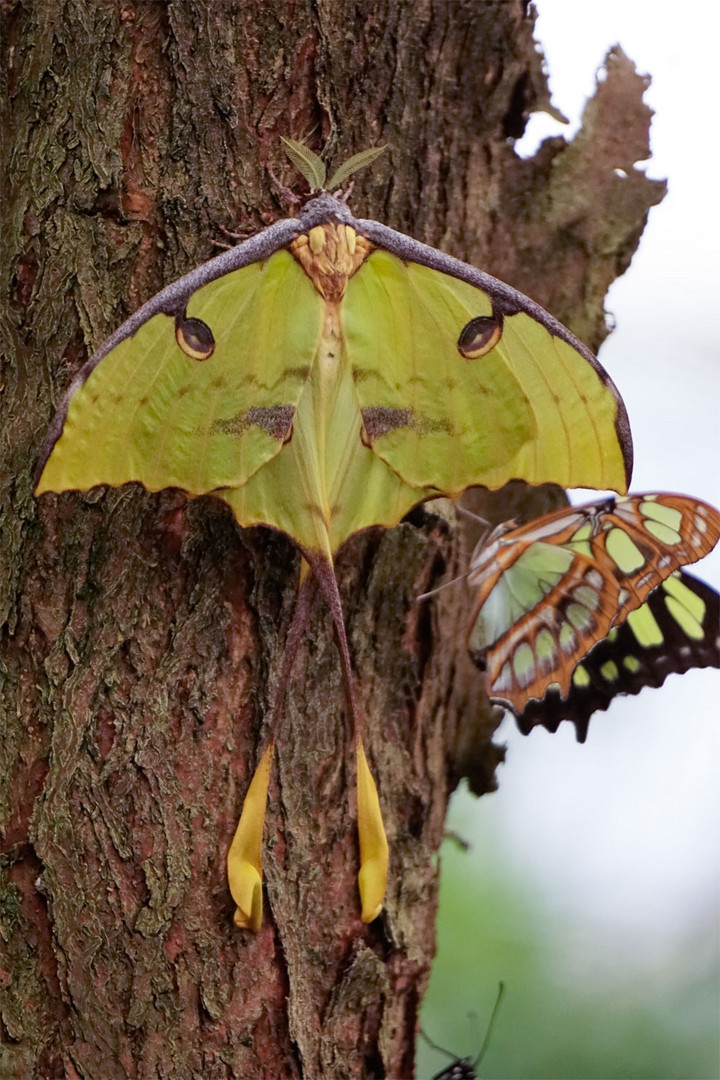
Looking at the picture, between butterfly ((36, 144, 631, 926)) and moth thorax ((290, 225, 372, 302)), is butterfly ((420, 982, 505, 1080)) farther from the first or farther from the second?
moth thorax ((290, 225, 372, 302))

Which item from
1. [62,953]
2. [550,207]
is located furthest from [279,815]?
[550,207]

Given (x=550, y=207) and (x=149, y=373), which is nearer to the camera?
(x=149, y=373)

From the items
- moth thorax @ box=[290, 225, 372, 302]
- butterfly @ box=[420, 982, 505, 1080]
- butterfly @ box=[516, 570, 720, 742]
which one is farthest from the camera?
butterfly @ box=[420, 982, 505, 1080]

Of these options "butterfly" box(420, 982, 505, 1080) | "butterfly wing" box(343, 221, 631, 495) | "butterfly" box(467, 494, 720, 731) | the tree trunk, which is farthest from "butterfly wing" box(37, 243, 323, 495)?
"butterfly" box(420, 982, 505, 1080)

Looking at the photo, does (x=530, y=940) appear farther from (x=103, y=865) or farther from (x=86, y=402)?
(x=86, y=402)

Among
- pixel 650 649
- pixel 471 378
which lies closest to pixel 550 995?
pixel 650 649

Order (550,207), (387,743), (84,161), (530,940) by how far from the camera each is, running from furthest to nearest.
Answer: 1. (530,940)
2. (550,207)
3. (387,743)
4. (84,161)

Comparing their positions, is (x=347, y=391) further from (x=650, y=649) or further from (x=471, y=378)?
(x=650, y=649)
